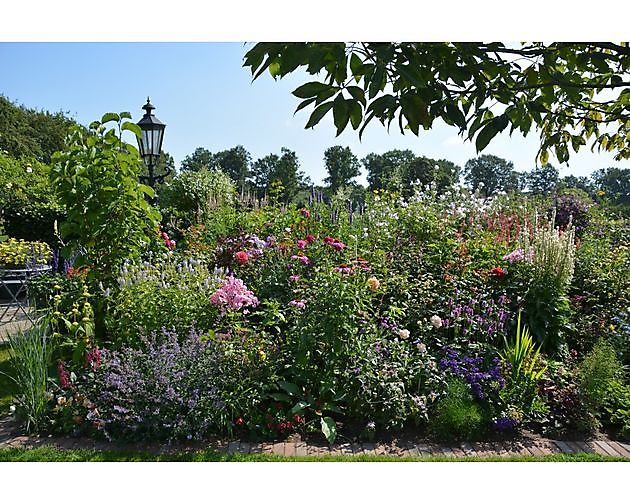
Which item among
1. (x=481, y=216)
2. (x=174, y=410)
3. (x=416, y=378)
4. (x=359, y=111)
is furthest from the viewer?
(x=481, y=216)

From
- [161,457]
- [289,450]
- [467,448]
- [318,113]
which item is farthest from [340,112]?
[467,448]

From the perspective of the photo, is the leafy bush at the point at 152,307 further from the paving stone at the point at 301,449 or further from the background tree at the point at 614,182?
the background tree at the point at 614,182

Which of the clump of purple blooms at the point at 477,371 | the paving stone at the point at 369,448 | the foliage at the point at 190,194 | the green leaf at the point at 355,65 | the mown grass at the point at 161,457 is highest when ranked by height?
the foliage at the point at 190,194

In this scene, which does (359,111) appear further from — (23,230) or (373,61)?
(23,230)

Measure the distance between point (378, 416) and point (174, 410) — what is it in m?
1.34

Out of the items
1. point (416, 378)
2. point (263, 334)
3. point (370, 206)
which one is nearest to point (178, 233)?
point (370, 206)

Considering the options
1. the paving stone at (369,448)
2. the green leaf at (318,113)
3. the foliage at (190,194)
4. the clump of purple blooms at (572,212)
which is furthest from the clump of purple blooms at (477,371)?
the foliage at (190,194)

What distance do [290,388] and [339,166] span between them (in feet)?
37.9

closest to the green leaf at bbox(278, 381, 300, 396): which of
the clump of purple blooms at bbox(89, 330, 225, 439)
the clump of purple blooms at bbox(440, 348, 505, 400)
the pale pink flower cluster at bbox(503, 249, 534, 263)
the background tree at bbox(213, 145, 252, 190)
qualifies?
the clump of purple blooms at bbox(89, 330, 225, 439)

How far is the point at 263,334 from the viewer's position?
380 cm

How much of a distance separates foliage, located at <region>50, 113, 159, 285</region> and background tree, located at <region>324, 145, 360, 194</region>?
9.89 meters

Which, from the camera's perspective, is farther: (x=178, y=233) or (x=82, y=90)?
(x=178, y=233)

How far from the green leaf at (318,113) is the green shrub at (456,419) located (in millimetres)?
2648

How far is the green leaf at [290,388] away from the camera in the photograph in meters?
3.52
